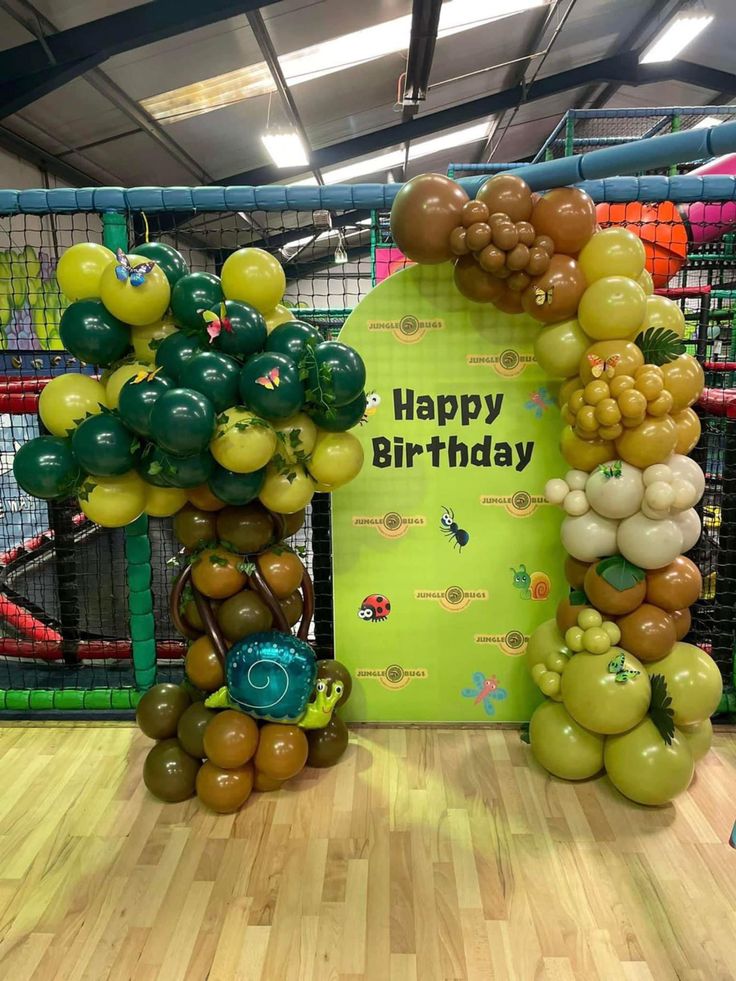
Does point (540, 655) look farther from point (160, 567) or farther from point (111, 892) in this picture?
point (160, 567)

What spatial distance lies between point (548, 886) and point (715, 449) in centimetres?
177

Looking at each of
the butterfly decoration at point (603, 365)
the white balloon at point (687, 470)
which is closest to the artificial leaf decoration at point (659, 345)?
the butterfly decoration at point (603, 365)

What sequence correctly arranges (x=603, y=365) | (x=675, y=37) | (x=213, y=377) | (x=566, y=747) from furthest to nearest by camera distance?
(x=675, y=37) → (x=566, y=747) → (x=603, y=365) → (x=213, y=377)

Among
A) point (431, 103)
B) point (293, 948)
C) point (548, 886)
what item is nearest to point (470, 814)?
point (548, 886)

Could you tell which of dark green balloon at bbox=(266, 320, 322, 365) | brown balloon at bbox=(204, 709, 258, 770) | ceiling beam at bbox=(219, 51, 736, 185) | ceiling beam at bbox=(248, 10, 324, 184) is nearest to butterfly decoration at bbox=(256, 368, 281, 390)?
dark green balloon at bbox=(266, 320, 322, 365)

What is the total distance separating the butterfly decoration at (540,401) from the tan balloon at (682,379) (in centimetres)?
45

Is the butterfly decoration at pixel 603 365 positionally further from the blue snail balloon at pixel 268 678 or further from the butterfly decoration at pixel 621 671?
the blue snail balloon at pixel 268 678

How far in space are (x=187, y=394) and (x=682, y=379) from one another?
57.2 inches

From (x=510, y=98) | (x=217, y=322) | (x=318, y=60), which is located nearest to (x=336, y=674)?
(x=217, y=322)

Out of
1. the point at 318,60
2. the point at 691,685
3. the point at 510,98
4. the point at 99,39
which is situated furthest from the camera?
the point at 510,98

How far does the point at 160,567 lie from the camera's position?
16.9ft

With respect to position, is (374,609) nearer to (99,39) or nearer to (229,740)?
(229,740)

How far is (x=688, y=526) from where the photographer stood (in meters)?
2.18

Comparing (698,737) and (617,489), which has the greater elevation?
(617,489)
